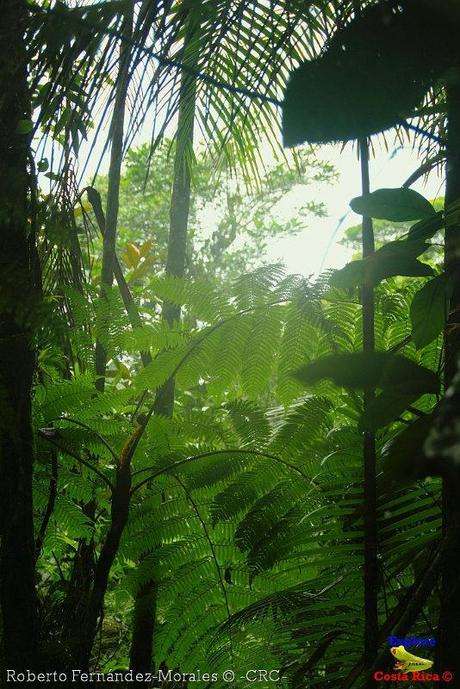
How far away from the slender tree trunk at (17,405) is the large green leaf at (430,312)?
595 millimetres

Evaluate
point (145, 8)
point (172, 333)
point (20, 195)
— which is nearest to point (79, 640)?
point (172, 333)

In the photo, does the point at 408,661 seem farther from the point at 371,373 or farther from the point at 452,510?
the point at 371,373

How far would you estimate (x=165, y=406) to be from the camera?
2.05 m

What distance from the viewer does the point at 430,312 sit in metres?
0.64

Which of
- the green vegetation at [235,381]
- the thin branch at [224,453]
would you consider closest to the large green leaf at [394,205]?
the green vegetation at [235,381]

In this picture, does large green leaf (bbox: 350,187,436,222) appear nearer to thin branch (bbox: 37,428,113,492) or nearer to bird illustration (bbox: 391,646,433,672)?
bird illustration (bbox: 391,646,433,672)

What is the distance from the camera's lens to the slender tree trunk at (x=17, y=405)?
0.98 meters

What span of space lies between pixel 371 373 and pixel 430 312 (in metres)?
0.30

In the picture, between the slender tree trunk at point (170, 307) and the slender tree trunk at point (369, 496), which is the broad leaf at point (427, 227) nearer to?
the slender tree trunk at point (369, 496)

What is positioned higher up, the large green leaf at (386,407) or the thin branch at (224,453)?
the large green leaf at (386,407)

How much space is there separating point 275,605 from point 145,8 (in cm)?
107

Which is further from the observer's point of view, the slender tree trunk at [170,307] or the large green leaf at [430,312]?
the slender tree trunk at [170,307]

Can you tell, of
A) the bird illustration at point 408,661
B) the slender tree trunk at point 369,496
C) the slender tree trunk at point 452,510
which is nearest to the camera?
the slender tree trunk at point 452,510

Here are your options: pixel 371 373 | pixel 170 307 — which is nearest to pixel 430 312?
pixel 371 373
